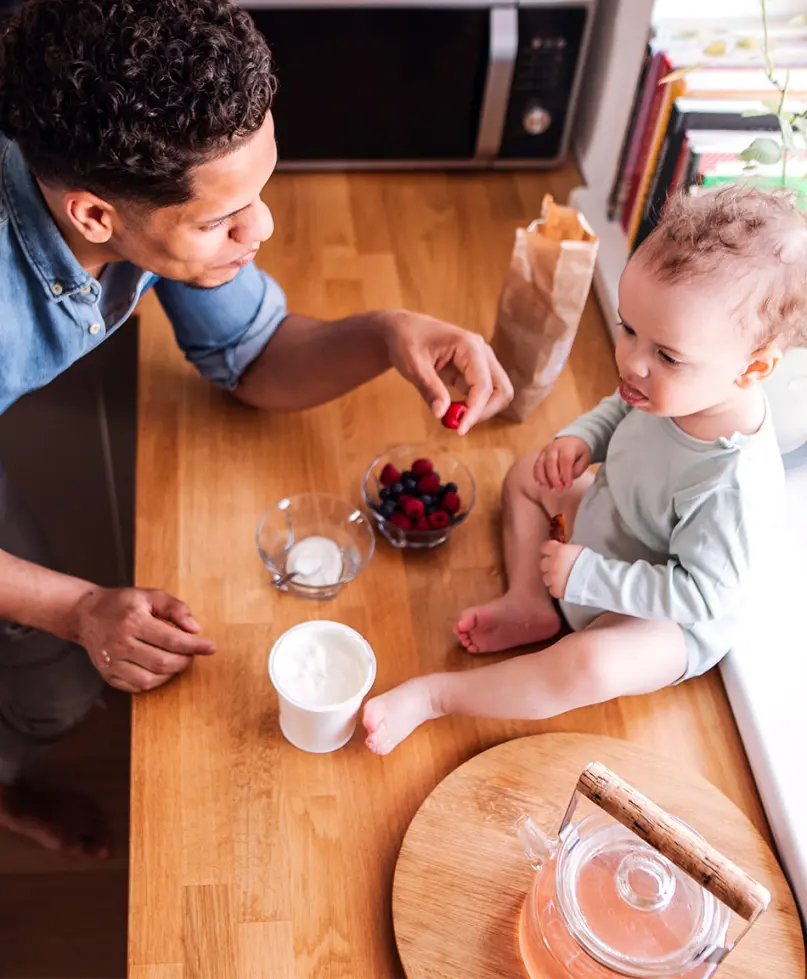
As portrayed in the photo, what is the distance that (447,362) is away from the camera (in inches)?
47.6

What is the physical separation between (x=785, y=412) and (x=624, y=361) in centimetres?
33

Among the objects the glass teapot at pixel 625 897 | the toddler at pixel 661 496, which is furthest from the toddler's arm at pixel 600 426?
the glass teapot at pixel 625 897

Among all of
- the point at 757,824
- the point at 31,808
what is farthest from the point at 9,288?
the point at 757,824

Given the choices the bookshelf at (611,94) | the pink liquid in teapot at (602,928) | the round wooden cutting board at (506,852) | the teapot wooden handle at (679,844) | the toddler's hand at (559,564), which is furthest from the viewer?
the bookshelf at (611,94)

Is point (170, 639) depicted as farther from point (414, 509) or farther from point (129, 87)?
point (129, 87)

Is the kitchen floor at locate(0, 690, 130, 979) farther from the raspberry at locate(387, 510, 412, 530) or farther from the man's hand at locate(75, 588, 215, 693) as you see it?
the raspberry at locate(387, 510, 412, 530)

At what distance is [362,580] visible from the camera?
1.22 meters

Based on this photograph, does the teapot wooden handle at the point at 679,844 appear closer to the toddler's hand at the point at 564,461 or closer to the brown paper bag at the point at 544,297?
the toddler's hand at the point at 564,461

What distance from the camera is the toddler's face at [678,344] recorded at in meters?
0.90

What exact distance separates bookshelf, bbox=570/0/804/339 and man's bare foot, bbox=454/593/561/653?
516 millimetres

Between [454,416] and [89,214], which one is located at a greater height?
[89,214]

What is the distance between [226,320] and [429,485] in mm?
329

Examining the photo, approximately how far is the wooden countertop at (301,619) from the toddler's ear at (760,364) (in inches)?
14.9

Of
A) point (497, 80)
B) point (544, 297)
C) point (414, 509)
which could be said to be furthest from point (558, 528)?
point (497, 80)
